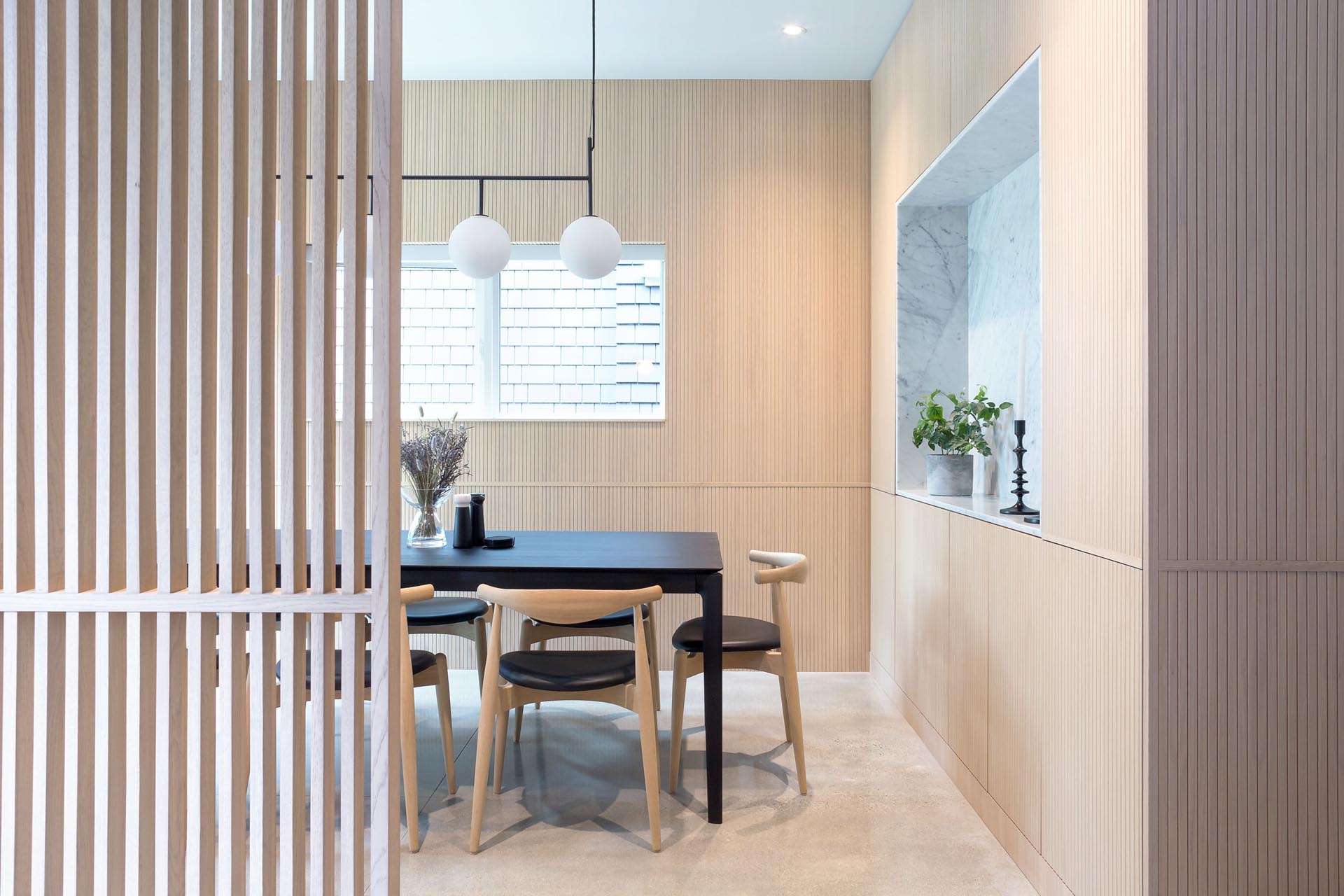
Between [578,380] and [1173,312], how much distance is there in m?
3.16

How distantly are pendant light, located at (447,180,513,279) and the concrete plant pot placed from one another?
6.01 feet

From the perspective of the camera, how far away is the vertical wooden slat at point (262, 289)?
54.3 inches

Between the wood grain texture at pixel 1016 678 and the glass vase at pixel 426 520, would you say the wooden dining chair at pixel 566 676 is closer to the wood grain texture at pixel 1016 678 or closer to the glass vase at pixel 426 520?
Answer: the glass vase at pixel 426 520

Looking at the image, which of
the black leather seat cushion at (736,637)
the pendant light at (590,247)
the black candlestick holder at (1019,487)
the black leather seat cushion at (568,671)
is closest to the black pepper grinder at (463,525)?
the black leather seat cushion at (568,671)

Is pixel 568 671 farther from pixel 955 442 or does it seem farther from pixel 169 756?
pixel 955 442

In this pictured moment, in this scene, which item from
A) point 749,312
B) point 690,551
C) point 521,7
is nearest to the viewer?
point 690,551

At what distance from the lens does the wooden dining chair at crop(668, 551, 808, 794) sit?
283 centimetres

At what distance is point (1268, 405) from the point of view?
165cm

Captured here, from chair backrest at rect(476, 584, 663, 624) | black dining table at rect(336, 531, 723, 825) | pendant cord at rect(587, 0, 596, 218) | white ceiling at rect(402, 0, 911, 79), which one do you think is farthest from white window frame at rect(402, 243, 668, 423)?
chair backrest at rect(476, 584, 663, 624)

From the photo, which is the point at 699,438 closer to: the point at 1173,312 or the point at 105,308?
the point at 1173,312

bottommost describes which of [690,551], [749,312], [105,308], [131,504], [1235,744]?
[1235,744]

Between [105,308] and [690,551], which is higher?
[105,308]

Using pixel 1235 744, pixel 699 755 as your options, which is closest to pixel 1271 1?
pixel 1235 744

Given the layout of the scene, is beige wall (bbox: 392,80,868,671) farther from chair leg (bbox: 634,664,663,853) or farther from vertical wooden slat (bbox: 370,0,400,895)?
vertical wooden slat (bbox: 370,0,400,895)
